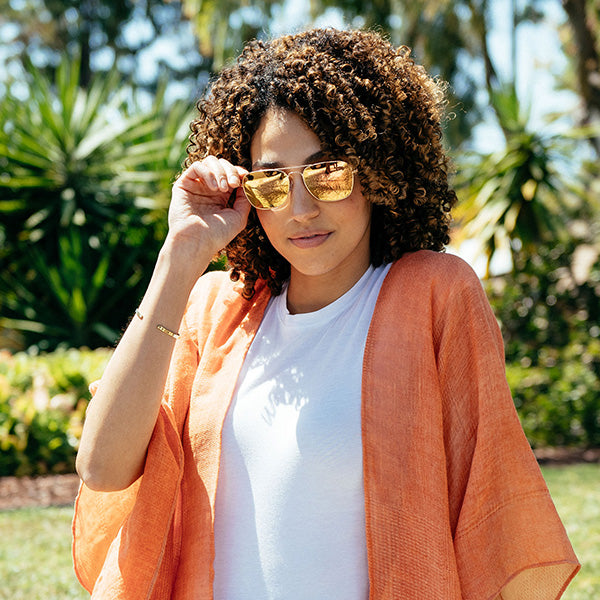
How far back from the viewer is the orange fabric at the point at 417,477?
1.62 meters

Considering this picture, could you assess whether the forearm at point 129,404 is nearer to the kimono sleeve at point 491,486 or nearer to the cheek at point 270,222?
the cheek at point 270,222

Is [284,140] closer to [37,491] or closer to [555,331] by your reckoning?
[37,491]

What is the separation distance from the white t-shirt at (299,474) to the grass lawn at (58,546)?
3055 millimetres

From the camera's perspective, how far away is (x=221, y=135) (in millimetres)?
2125

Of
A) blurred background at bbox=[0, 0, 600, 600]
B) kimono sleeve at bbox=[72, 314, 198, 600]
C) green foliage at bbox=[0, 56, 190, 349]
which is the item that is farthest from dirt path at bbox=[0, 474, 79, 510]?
kimono sleeve at bbox=[72, 314, 198, 600]

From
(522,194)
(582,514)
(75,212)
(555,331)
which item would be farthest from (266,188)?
(75,212)

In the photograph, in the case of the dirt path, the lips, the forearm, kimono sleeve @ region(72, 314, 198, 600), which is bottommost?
the dirt path

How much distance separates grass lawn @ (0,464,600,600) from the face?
322 cm

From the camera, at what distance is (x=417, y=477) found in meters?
1.65

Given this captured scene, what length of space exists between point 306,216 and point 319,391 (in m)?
0.41

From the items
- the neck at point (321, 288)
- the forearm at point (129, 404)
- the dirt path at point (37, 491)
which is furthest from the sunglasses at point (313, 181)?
the dirt path at point (37, 491)

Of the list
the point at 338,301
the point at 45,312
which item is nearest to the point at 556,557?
the point at 338,301

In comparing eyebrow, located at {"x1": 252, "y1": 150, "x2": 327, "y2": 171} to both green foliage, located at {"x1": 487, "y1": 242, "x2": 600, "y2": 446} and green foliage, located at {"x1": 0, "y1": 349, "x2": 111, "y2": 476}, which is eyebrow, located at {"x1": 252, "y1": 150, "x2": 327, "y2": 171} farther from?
green foliage, located at {"x1": 487, "y1": 242, "x2": 600, "y2": 446}

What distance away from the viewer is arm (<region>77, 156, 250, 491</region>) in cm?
178
